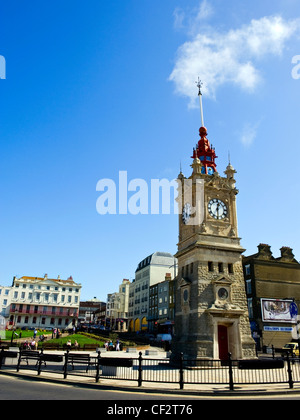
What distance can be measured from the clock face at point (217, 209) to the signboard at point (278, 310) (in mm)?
20921

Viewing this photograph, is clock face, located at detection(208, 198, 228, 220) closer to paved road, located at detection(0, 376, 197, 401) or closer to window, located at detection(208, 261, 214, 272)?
window, located at detection(208, 261, 214, 272)

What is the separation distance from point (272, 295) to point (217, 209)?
76.8 ft

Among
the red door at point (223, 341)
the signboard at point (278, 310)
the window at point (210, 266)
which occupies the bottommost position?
the red door at point (223, 341)

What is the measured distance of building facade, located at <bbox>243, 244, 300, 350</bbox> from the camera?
141 feet

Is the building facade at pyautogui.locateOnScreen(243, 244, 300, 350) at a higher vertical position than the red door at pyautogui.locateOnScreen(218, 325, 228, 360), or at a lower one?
higher

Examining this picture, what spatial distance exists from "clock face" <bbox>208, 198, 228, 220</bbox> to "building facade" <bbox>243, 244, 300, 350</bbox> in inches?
804

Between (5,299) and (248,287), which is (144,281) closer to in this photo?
A: (5,299)

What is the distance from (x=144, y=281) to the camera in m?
86.6

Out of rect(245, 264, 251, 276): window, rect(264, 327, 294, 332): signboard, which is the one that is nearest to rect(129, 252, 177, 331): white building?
rect(245, 264, 251, 276): window

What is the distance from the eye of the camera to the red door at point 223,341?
25.0 metres

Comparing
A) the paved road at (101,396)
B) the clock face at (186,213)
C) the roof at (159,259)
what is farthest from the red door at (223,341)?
the roof at (159,259)

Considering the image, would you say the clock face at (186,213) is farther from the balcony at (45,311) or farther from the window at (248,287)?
the balcony at (45,311)
